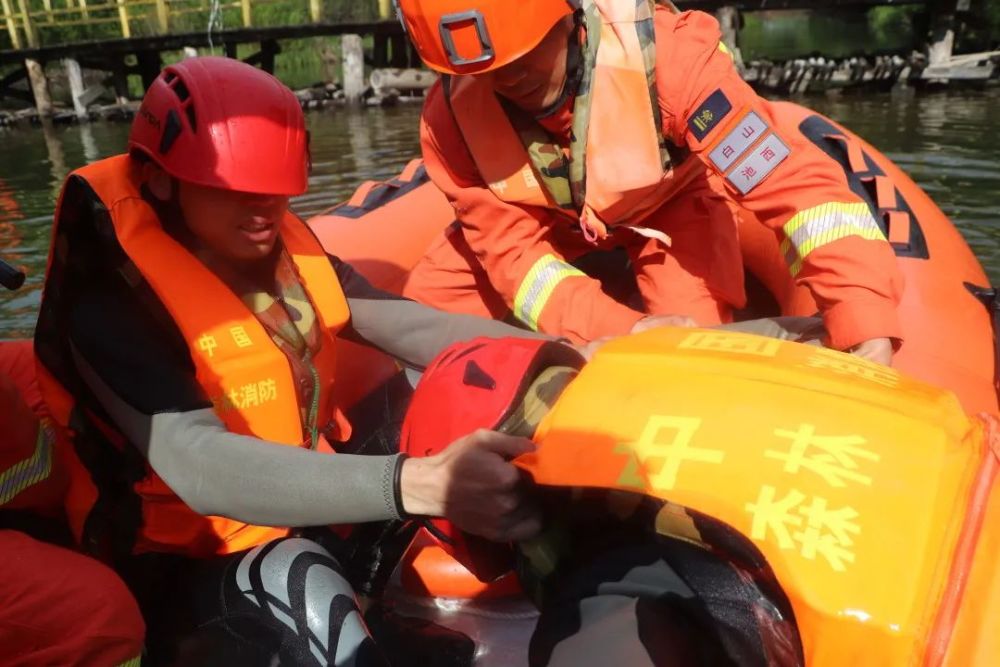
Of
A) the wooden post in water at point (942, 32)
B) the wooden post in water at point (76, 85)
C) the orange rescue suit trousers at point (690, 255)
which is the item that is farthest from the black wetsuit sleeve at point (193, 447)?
the wooden post in water at point (76, 85)

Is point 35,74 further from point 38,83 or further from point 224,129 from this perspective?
point 224,129

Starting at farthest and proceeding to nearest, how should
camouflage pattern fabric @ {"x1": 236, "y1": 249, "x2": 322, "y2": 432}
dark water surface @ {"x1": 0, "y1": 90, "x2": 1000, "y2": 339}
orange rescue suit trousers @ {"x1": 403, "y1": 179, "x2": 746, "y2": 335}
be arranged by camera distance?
dark water surface @ {"x1": 0, "y1": 90, "x2": 1000, "y2": 339}
orange rescue suit trousers @ {"x1": 403, "y1": 179, "x2": 746, "y2": 335}
camouflage pattern fabric @ {"x1": 236, "y1": 249, "x2": 322, "y2": 432}

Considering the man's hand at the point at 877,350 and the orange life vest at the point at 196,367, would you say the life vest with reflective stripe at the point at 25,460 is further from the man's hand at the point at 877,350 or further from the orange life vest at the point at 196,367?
the man's hand at the point at 877,350

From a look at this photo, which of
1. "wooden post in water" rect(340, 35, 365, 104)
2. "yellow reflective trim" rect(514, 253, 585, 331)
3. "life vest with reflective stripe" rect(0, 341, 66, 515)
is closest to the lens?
"life vest with reflective stripe" rect(0, 341, 66, 515)

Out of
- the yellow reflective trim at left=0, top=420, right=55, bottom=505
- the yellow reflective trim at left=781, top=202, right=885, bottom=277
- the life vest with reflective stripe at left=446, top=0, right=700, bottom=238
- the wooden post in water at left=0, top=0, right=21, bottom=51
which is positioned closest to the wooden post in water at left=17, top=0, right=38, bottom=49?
the wooden post in water at left=0, top=0, right=21, bottom=51

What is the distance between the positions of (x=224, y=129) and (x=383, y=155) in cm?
646

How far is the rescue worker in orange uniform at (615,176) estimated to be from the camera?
1.73 m

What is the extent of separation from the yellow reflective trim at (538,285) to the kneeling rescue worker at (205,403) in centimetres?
67

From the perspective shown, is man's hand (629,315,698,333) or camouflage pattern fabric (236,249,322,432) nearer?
camouflage pattern fabric (236,249,322,432)

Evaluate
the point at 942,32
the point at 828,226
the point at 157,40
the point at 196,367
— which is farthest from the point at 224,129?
the point at 157,40

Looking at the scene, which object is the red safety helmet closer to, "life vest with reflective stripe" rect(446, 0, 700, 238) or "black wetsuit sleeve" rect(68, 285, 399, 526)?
"black wetsuit sleeve" rect(68, 285, 399, 526)

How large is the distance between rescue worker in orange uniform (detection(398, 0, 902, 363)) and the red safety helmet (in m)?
0.43

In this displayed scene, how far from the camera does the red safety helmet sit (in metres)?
1.39

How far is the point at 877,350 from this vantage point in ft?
5.42
